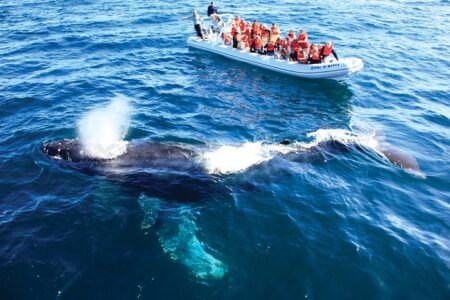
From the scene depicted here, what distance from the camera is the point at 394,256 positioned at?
1390 centimetres

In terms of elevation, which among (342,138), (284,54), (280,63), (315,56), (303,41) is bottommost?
(342,138)

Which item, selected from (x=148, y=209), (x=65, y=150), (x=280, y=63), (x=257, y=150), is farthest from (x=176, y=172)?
(x=280, y=63)

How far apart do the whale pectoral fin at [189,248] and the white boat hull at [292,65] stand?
16.9 meters

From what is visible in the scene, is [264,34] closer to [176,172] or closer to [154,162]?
[154,162]

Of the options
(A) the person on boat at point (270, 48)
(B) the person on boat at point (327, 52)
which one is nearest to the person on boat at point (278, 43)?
(A) the person on boat at point (270, 48)

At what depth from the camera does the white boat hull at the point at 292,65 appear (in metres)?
27.4

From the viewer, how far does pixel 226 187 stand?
16422 millimetres

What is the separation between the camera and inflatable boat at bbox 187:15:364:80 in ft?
89.9

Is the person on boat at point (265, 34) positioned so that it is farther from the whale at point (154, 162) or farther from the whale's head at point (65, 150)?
the whale's head at point (65, 150)

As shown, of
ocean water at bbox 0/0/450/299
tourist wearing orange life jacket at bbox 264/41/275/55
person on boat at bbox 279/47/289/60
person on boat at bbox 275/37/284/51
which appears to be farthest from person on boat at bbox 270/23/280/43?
ocean water at bbox 0/0/450/299

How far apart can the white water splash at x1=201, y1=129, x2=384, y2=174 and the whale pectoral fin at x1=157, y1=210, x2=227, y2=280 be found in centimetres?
289

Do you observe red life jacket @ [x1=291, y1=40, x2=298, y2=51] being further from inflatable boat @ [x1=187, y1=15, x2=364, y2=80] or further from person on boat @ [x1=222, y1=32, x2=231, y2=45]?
person on boat @ [x1=222, y1=32, x2=231, y2=45]

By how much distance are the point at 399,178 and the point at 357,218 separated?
393 centimetres

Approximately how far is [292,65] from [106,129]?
14512mm
